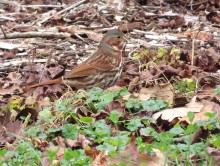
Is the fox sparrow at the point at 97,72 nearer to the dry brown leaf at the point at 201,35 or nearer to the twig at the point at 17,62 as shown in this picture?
the twig at the point at 17,62

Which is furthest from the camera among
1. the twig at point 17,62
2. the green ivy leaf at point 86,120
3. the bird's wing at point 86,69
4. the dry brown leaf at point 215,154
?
the twig at point 17,62

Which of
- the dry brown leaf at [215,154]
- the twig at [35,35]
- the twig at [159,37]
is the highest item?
the dry brown leaf at [215,154]

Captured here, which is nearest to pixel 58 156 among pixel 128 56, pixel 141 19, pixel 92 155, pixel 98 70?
pixel 92 155

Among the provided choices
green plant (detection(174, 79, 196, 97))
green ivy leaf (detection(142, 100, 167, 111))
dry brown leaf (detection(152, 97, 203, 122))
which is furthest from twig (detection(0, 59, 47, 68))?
dry brown leaf (detection(152, 97, 203, 122))

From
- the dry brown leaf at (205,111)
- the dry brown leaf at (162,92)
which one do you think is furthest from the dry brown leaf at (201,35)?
the dry brown leaf at (205,111)

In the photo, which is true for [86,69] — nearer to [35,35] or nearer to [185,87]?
[185,87]

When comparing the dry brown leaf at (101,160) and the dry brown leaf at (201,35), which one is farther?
the dry brown leaf at (201,35)

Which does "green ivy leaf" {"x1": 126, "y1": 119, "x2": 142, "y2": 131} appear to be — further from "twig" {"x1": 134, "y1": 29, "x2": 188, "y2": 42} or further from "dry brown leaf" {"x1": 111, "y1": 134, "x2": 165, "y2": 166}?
"twig" {"x1": 134, "y1": 29, "x2": 188, "y2": 42}

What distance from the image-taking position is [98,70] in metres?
8.10

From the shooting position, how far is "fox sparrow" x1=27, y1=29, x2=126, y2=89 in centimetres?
792

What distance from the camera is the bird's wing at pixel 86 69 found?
791 cm

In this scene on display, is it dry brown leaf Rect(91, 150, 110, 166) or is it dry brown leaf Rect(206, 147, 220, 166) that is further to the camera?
dry brown leaf Rect(91, 150, 110, 166)

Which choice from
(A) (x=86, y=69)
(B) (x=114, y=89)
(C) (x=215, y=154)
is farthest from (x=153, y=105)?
(A) (x=86, y=69)

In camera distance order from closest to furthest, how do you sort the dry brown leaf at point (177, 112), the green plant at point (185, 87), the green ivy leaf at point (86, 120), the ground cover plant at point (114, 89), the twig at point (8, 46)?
the ground cover plant at point (114, 89) < the green ivy leaf at point (86, 120) < the dry brown leaf at point (177, 112) < the green plant at point (185, 87) < the twig at point (8, 46)
